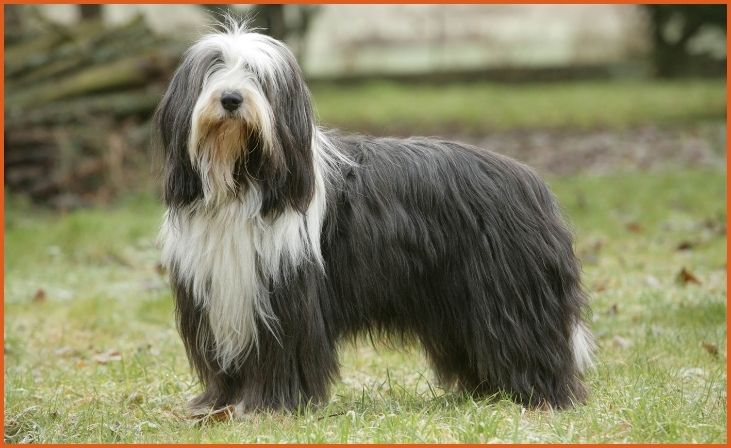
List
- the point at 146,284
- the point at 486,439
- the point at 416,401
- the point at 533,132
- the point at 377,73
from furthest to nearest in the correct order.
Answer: the point at 377,73 < the point at 533,132 < the point at 146,284 < the point at 416,401 < the point at 486,439

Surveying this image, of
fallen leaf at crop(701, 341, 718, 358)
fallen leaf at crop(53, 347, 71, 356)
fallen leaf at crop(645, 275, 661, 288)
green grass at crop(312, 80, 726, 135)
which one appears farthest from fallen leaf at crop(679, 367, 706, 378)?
green grass at crop(312, 80, 726, 135)

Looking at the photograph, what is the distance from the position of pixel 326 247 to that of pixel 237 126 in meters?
0.74

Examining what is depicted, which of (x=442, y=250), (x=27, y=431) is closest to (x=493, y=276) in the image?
(x=442, y=250)

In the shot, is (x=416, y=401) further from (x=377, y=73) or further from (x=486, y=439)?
(x=377, y=73)

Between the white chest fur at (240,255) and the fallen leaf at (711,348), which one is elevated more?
the white chest fur at (240,255)

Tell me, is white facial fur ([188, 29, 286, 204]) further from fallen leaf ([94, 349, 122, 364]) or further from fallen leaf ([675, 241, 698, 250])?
fallen leaf ([675, 241, 698, 250])

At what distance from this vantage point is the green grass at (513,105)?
59.0 feet

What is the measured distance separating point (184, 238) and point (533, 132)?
12.8 metres

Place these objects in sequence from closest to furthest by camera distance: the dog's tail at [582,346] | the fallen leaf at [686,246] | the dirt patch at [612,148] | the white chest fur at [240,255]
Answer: the white chest fur at [240,255], the dog's tail at [582,346], the fallen leaf at [686,246], the dirt patch at [612,148]

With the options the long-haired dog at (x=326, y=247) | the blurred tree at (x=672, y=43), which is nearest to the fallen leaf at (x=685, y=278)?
the long-haired dog at (x=326, y=247)

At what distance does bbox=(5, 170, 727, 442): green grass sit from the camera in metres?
4.51

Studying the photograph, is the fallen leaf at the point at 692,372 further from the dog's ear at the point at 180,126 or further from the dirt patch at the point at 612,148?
the dirt patch at the point at 612,148

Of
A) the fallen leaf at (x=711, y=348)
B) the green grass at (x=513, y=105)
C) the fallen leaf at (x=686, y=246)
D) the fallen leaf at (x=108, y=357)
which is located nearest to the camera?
the fallen leaf at (x=711, y=348)

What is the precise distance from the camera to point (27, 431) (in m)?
5.06
